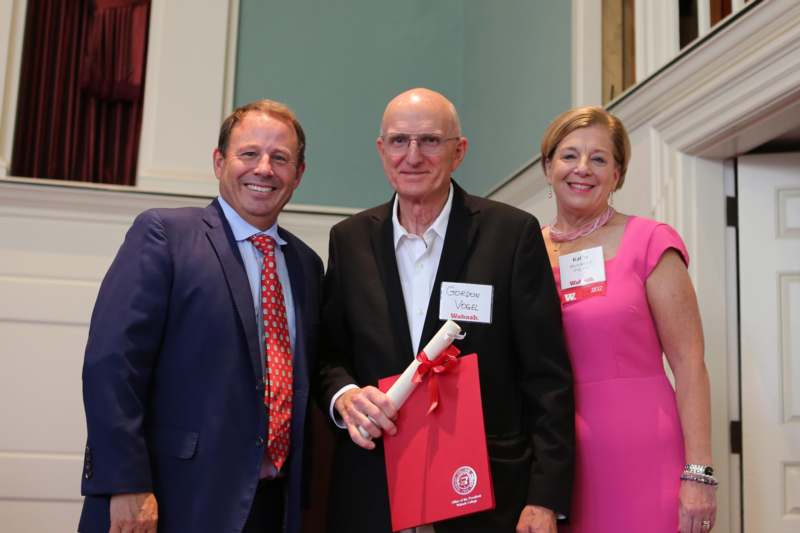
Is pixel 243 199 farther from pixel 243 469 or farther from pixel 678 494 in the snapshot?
pixel 678 494

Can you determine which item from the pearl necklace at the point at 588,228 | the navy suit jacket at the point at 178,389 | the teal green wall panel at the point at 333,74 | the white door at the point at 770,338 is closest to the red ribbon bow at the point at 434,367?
the navy suit jacket at the point at 178,389

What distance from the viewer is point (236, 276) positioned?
173cm

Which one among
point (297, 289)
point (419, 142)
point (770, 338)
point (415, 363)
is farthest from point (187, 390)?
point (770, 338)

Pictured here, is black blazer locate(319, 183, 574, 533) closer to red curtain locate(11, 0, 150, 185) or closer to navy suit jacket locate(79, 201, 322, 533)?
navy suit jacket locate(79, 201, 322, 533)

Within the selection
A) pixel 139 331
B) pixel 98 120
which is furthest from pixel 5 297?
pixel 139 331

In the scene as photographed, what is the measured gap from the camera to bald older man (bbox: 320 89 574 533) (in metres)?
1.62

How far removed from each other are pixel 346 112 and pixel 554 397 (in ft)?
12.3

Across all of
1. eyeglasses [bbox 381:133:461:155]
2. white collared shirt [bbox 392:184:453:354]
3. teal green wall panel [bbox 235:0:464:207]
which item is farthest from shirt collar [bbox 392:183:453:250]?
teal green wall panel [bbox 235:0:464:207]

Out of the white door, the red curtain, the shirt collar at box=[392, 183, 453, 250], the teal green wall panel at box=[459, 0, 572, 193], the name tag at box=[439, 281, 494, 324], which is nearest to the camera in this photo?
the name tag at box=[439, 281, 494, 324]

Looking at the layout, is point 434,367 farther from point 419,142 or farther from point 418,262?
point 419,142

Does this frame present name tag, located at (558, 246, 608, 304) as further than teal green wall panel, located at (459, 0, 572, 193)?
No

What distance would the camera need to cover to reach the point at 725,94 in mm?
2574

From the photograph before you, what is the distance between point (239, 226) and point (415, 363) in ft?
1.87

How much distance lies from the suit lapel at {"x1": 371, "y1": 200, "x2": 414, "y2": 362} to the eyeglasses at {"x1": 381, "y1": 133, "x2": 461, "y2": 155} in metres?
0.15
